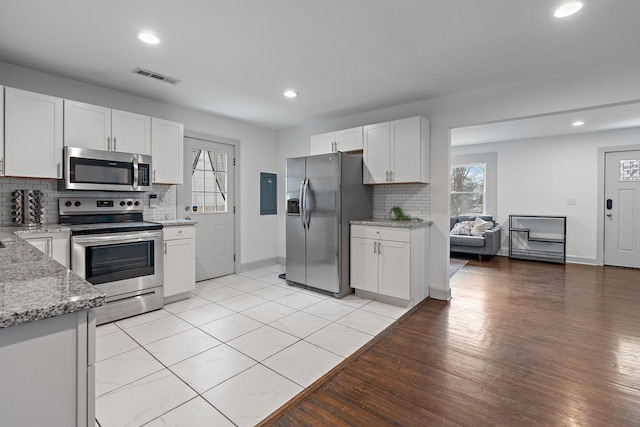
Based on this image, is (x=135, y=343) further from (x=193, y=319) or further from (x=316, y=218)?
(x=316, y=218)

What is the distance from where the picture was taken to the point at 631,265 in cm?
552

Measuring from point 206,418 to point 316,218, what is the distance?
8.50ft

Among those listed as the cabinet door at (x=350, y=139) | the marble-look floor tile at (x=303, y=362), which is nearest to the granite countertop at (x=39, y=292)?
the marble-look floor tile at (x=303, y=362)

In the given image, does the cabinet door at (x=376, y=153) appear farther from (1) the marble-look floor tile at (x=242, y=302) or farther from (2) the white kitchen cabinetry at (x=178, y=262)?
(2) the white kitchen cabinetry at (x=178, y=262)

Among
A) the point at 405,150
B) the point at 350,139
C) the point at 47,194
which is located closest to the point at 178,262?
the point at 47,194

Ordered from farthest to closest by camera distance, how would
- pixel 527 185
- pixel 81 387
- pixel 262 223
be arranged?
1. pixel 527 185
2. pixel 262 223
3. pixel 81 387

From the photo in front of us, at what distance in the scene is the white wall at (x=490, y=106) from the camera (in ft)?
9.41

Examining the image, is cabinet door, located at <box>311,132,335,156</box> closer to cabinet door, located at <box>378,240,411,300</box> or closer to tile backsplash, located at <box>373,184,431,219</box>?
tile backsplash, located at <box>373,184,431,219</box>

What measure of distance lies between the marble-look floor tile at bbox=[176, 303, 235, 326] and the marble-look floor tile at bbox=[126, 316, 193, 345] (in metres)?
0.08

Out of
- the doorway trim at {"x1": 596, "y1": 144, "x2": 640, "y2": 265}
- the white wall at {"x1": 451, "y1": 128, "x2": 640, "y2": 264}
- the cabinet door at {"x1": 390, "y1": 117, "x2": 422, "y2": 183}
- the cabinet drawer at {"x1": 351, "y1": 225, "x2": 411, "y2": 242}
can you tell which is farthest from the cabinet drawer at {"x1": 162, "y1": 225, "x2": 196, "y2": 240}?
the doorway trim at {"x1": 596, "y1": 144, "x2": 640, "y2": 265}

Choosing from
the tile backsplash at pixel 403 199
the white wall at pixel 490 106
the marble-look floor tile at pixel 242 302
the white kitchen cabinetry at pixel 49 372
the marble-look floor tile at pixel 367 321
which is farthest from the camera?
the tile backsplash at pixel 403 199

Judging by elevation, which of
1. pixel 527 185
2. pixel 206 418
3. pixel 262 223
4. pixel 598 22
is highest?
pixel 598 22

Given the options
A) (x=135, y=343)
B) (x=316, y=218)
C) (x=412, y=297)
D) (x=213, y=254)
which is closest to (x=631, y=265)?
(x=412, y=297)

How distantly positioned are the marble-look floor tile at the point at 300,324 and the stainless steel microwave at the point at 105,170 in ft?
7.17
